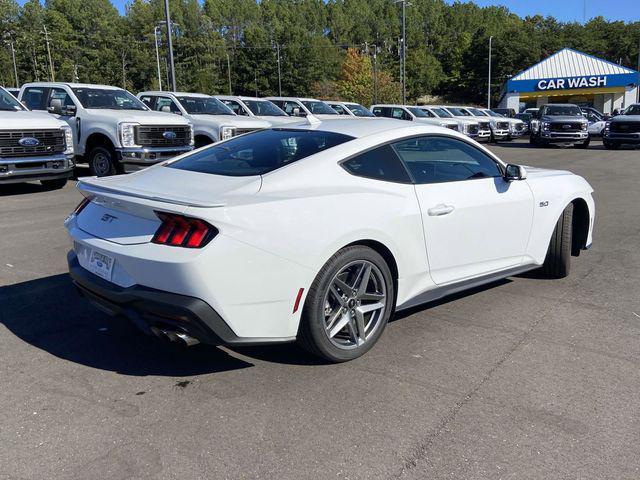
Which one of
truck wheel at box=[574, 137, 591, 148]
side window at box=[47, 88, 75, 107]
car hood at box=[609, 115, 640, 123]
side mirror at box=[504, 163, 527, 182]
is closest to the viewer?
side mirror at box=[504, 163, 527, 182]

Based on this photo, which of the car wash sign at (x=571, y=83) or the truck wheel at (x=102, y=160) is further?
the car wash sign at (x=571, y=83)

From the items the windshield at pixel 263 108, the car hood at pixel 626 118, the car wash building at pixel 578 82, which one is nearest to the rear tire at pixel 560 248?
the windshield at pixel 263 108

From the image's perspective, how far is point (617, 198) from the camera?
1088cm

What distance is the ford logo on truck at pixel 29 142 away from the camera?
1077 centimetres

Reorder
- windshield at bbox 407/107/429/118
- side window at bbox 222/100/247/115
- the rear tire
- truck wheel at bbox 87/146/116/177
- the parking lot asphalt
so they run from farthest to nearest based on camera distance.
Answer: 1. windshield at bbox 407/107/429/118
2. side window at bbox 222/100/247/115
3. truck wheel at bbox 87/146/116/177
4. the rear tire
5. the parking lot asphalt

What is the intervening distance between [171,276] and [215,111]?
13.8 meters

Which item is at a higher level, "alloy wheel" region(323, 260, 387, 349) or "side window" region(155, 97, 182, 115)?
"side window" region(155, 97, 182, 115)

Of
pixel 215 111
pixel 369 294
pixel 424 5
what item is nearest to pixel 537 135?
pixel 215 111

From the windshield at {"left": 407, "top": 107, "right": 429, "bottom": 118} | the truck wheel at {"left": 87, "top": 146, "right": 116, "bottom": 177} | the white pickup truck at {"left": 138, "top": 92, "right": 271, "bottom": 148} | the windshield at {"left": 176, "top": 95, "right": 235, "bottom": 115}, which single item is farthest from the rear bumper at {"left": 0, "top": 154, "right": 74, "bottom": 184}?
the windshield at {"left": 407, "top": 107, "right": 429, "bottom": 118}

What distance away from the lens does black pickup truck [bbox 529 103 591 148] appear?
2475cm

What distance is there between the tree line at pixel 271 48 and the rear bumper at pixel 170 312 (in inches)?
3133

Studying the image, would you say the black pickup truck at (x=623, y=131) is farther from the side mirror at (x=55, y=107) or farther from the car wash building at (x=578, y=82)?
the car wash building at (x=578, y=82)

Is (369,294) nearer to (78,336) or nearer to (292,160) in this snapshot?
(292,160)

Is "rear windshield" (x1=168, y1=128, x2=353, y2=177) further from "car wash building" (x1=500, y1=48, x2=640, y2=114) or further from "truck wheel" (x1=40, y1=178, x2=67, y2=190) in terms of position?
"car wash building" (x1=500, y1=48, x2=640, y2=114)
